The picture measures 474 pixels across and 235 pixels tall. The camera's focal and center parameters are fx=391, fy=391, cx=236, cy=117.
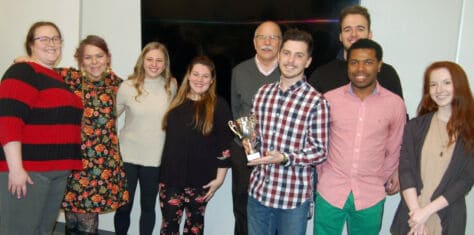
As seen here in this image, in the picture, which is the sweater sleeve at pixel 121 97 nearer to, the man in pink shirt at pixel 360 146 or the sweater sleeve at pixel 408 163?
the man in pink shirt at pixel 360 146

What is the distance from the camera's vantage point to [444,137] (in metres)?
1.96

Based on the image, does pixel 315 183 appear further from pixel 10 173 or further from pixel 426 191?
pixel 10 173

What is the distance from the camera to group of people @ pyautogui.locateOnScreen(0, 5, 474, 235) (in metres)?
1.97

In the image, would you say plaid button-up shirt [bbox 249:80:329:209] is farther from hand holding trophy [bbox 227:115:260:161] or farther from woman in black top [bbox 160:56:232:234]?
woman in black top [bbox 160:56:232:234]

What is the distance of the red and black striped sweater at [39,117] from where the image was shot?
2.04 m

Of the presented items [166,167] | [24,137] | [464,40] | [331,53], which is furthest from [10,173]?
[464,40]

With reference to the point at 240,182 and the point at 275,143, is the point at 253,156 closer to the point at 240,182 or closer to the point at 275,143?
the point at 275,143

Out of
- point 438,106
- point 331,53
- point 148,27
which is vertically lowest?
point 438,106

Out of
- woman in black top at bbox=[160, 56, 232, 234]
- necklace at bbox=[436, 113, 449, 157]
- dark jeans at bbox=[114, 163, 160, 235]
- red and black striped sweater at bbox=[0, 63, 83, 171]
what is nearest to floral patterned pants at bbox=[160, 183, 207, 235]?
woman in black top at bbox=[160, 56, 232, 234]

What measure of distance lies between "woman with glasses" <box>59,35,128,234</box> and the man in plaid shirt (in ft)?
3.46

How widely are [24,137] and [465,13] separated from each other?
A: 109 inches

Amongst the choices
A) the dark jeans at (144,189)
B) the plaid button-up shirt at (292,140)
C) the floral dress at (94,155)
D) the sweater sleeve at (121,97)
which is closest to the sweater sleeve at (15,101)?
the floral dress at (94,155)

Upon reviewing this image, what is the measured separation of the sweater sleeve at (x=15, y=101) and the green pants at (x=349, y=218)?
64.4 inches

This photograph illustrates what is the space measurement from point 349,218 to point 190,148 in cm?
103
